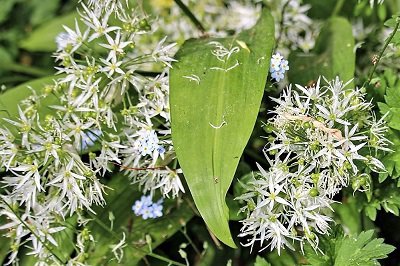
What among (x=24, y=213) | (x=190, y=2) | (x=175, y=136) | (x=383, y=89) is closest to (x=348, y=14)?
(x=190, y=2)

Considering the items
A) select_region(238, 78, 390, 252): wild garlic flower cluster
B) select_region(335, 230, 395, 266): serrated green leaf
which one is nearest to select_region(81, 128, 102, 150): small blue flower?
select_region(238, 78, 390, 252): wild garlic flower cluster

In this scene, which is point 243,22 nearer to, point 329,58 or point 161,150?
point 329,58

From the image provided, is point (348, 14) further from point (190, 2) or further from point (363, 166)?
point (363, 166)

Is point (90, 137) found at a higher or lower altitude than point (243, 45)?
lower

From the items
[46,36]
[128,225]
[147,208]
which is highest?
[46,36]

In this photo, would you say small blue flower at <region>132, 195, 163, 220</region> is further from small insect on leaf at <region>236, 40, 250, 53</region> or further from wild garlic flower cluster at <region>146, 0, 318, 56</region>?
wild garlic flower cluster at <region>146, 0, 318, 56</region>

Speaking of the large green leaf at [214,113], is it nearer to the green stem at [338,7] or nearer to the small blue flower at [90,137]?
the small blue flower at [90,137]

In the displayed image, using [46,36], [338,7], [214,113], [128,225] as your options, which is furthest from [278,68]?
[46,36]
